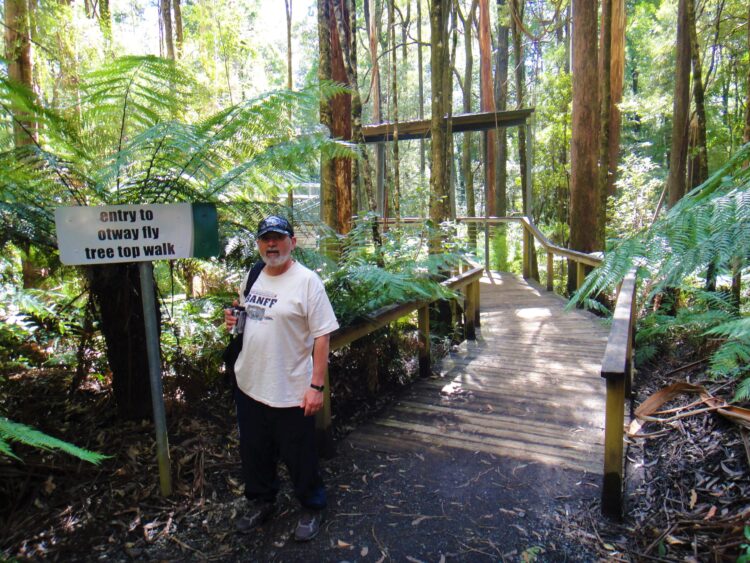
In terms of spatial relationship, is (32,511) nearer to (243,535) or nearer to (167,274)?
(243,535)

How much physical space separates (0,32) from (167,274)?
675 centimetres

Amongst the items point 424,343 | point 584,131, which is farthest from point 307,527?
point 584,131

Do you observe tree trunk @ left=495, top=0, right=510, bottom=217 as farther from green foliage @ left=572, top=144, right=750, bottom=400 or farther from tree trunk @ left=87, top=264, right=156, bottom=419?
green foliage @ left=572, top=144, right=750, bottom=400

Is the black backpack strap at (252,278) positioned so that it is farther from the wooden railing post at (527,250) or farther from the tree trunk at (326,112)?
the wooden railing post at (527,250)

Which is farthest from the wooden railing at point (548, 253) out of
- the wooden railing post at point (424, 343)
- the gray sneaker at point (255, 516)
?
the gray sneaker at point (255, 516)

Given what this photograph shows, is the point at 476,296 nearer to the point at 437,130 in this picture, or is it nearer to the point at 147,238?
the point at 437,130

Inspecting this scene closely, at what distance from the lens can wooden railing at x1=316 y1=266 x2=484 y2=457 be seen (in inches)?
132

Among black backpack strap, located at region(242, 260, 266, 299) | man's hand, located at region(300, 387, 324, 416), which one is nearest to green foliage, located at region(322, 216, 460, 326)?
black backpack strap, located at region(242, 260, 266, 299)

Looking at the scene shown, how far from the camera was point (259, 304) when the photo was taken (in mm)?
2531

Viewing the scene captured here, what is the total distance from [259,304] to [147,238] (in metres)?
0.67

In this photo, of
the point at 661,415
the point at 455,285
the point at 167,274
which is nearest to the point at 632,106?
the point at 455,285

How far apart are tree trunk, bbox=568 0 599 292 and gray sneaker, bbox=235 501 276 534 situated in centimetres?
756

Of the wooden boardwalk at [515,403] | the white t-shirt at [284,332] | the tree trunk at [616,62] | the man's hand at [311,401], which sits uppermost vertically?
the tree trunk at [616,62]

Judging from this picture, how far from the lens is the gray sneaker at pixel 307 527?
2475 mm
